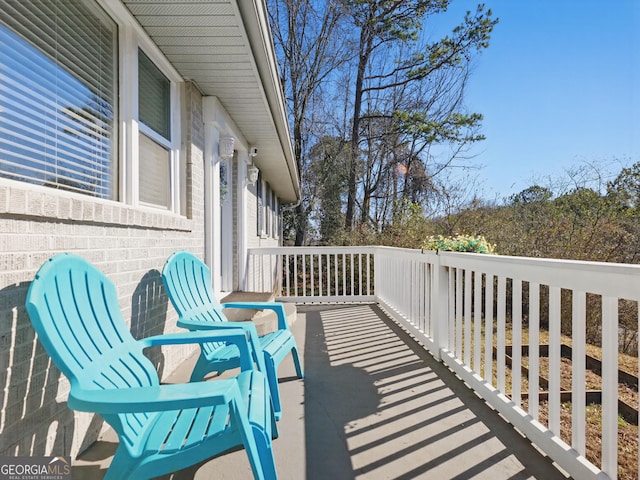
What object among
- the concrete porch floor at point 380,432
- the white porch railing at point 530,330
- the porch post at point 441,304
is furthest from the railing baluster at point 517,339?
the porch post at point 441,304

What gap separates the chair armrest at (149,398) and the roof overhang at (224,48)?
225 centimetres

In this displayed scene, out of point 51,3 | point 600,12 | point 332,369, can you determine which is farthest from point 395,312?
point 600,12

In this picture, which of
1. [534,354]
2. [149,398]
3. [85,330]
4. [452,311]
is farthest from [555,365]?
[85,330]

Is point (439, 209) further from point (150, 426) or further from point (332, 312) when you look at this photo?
point (150, 426)

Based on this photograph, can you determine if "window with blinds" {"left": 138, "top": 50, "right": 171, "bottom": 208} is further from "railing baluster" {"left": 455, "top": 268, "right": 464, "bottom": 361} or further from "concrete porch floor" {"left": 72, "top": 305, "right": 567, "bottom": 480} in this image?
"railing baluster" {"left": 455, "top": 268, "right": 464, "bottom": 361}

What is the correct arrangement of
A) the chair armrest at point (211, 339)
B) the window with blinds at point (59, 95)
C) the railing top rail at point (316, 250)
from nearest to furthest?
the window with blinds at point (59, 95), the chair armrest at point (211, 339), the railing top rail at point (316, 250)

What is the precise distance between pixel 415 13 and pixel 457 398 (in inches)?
529

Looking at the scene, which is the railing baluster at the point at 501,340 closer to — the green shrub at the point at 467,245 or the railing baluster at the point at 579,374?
the railing baluster at the point at 579,374

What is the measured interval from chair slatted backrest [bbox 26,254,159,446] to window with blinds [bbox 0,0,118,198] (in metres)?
0.50

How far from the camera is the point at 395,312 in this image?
5.16 metres

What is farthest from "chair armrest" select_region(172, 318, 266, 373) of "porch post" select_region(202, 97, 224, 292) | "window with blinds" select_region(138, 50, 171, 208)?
"porch post" select_region(202, 97, 224, 292)

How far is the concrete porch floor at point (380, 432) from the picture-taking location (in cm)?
187

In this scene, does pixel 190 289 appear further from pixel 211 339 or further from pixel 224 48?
pixel 224 48
